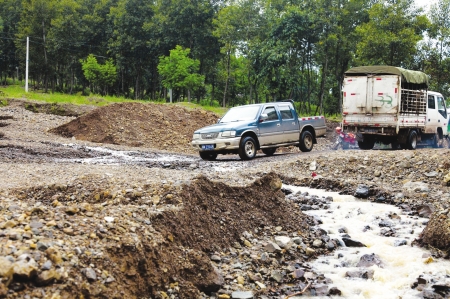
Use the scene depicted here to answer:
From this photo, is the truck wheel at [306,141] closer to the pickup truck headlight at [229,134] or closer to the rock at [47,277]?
the pickup truck headlight at [229,134]

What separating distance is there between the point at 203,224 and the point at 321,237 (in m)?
2.03

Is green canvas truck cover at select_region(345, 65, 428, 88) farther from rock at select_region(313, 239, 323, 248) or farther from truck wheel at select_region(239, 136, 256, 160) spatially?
rock at select_region(313, 239, 323, 248)

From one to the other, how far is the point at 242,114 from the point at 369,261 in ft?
35.1

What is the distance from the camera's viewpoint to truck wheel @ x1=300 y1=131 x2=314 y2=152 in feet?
58.5

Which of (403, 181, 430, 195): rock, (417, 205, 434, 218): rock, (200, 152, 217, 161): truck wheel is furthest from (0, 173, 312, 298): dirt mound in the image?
(200, 152, 217, 161): truck wheel

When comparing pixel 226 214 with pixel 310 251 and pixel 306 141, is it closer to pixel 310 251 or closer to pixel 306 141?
pixel 310 251

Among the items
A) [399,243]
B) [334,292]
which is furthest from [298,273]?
[399,243]

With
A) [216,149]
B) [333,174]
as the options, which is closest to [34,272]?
[333,174]

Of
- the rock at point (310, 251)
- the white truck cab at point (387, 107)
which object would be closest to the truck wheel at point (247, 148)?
the white truck cab at point (387, 107)

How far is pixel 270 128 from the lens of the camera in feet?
53.3

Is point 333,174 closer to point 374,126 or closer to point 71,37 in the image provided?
point 374,126

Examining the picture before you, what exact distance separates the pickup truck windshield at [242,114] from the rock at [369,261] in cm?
1004

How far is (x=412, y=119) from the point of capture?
18.0 meters

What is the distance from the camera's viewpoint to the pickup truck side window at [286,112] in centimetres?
1690
